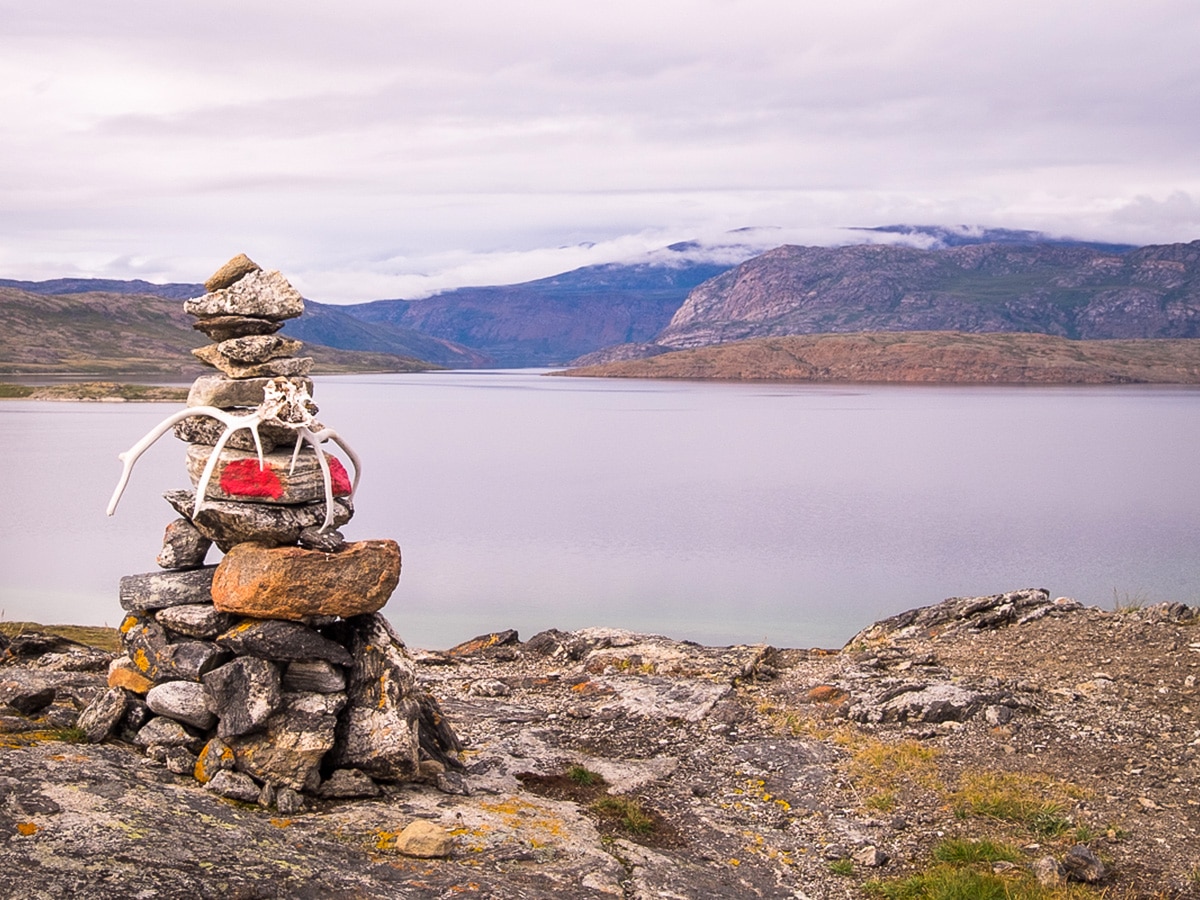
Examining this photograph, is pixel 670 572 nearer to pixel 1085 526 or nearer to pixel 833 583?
pixel 833 583

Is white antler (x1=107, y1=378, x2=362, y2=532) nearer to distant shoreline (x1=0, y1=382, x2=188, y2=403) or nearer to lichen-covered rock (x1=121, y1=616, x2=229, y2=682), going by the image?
lichen-covered rock (x1=121, y1=616, x2=229, y2=682)

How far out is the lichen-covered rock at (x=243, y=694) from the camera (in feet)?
36.3

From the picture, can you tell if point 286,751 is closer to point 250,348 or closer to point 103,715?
point 103,715

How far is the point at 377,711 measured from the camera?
1168cm

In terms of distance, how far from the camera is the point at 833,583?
3878 cm

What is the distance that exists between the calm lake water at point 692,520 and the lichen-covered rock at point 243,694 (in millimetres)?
18464

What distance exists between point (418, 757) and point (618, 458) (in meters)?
68.3

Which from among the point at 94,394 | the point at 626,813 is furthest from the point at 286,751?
the point at 94,394

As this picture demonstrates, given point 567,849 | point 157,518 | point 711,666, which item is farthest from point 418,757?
point 157,518

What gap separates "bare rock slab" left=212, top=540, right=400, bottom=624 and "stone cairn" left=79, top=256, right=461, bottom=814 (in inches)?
0.6

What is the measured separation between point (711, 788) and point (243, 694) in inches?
226

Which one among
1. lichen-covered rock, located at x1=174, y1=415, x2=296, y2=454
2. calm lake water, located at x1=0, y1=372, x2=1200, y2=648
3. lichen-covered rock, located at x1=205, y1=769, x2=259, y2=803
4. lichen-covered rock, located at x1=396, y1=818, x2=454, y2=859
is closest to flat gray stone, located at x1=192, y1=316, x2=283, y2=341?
lichen-covered rock, located at x1=174, y1=415, x2=296, y2=454

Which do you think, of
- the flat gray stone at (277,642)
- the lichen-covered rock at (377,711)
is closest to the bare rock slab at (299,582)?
the flat gray stone at (277,642)

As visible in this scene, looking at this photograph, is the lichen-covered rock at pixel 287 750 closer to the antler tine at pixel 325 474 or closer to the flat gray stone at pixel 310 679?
the flat gray stone at pixel 310 679
